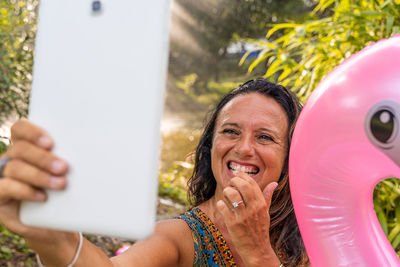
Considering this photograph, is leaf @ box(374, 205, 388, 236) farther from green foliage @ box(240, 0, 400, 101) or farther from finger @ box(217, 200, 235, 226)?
finger @ box(217, 200, 235, 226)

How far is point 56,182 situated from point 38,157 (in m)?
0.06

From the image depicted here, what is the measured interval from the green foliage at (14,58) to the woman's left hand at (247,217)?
5.99 feet

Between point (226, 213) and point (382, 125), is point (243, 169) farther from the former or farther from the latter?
point (382, 125)

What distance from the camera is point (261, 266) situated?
4.35 ft

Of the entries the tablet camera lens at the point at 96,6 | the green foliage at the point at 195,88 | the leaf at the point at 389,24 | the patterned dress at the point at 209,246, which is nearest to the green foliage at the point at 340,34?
the leaf at the point at 389,24

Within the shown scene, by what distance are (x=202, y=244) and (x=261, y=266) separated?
15.2 inches

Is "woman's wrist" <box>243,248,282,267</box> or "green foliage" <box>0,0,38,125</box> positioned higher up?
"green foliage" <box>0,0,38,125</box>

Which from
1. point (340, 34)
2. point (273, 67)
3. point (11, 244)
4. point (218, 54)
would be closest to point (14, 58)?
point (11, 244)

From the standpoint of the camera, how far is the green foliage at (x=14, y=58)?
269cm

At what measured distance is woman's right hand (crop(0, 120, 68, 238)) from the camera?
77 centimetres

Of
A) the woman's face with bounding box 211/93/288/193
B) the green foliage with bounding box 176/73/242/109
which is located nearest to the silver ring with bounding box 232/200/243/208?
the woman's face with bounding box 211/93/288/193

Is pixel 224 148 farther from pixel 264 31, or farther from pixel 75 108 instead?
pixel 264 31

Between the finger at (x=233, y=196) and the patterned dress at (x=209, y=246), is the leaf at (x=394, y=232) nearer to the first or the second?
the patterned dress at (x=209, y=246)

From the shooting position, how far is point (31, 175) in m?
0.79
